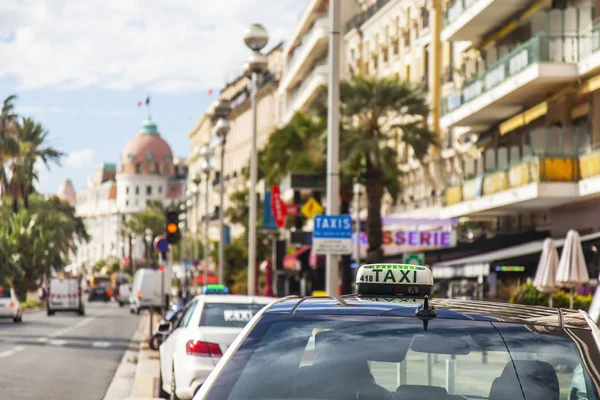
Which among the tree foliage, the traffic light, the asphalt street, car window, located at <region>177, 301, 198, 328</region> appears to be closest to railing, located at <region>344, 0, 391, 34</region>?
the tree foliage

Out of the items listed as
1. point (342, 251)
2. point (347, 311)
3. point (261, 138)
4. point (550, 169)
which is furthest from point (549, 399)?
point (261, 138)

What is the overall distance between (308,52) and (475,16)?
126 ft

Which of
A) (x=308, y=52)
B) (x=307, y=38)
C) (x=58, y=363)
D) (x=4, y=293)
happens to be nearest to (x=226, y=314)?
(x=58, y=363)

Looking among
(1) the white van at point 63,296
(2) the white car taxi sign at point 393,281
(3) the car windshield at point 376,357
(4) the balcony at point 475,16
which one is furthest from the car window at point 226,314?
(1) the white van at point 63,296

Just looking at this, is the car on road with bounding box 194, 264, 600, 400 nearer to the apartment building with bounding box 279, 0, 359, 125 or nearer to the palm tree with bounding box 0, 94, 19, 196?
the apartment building with bounding box 279, 0, 359, 125

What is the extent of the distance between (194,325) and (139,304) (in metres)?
57.9

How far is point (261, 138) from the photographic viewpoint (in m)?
112

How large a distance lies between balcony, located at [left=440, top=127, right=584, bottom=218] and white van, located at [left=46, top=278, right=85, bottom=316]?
114 ft

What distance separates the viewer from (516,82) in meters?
36.7

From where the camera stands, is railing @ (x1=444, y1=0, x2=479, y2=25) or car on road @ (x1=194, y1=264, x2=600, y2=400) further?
railing @ (x1=444, y1=0, x2=479, y2=25)

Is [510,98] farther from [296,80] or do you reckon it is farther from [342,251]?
[296,80]

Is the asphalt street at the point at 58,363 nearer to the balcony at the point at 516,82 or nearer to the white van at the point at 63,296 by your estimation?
the balcony at the point at 516,82

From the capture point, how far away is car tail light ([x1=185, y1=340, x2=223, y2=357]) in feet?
46.9

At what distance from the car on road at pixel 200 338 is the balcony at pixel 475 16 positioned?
24.6m
